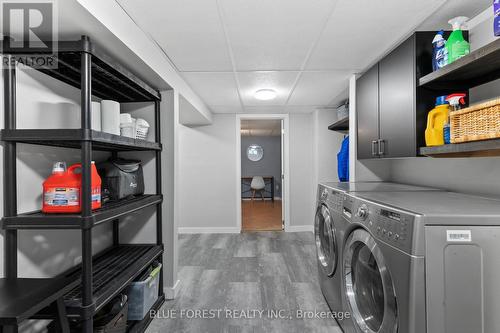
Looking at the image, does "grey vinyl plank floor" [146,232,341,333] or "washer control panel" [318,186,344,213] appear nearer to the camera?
"washer control panel" [318,186,344,213]

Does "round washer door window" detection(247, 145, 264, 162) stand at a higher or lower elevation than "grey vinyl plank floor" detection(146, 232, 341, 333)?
higher

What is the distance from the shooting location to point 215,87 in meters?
2.77

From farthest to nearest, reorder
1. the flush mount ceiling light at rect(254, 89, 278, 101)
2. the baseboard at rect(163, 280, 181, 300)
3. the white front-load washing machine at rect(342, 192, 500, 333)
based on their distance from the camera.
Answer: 1. the flush mount ceiling light at rect(254, 89, 278, 101)
2. the baseboard at rect(163, 280, 181, 300)
3. the white front-load washing machine at rect(342, 192, 500, 333)

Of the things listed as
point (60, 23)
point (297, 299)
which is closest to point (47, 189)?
point (60, 23)

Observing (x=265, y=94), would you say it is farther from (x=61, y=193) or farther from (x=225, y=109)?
(x=61, y=193)

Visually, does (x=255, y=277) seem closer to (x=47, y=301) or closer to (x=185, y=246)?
(x=185, y=246)

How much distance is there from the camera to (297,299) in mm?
2137

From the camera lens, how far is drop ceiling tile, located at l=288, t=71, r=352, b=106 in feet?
7.93

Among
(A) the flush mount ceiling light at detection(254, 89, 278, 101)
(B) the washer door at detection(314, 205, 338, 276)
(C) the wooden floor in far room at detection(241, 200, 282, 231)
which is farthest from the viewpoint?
(C) the wooden floor in far room at detection(241, 200, 282, 231)

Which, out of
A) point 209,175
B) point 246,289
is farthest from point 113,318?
point 209,175

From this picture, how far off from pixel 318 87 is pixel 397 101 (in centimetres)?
117

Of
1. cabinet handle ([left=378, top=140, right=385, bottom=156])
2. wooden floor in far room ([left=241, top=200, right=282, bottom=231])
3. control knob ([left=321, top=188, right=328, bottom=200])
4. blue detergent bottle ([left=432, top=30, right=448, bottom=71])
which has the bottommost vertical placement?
wooden floor in far room ([left=241, top=200, right=282, bottom=231])

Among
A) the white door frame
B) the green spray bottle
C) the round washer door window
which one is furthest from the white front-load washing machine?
the round washer door window

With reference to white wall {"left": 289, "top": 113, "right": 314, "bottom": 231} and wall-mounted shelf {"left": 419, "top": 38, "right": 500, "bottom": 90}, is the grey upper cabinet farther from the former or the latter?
white wall {"left": 289, "top": 113, "right": 314, "bottom": 231}
